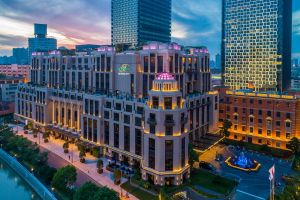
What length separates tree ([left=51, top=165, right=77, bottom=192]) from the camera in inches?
2557

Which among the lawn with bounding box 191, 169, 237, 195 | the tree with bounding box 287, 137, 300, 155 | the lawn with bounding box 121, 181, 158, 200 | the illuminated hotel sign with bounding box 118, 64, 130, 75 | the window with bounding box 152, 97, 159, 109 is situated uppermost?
the illuminated hotel sign with bounding box 118, 64, 130, 75

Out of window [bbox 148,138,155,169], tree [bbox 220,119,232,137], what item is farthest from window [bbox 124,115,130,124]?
tree [bbox 220,119,232,137]

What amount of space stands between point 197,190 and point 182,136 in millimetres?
14400

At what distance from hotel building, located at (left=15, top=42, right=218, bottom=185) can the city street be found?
11.2 m

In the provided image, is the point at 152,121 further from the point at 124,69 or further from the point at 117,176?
the point at 124,69

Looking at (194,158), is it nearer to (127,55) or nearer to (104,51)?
(127,55)

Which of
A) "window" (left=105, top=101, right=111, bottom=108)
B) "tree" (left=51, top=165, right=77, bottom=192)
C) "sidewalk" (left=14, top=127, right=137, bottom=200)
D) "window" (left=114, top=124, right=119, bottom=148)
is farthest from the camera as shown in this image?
"window" (left=105, top=101, right=111, bottom=108)

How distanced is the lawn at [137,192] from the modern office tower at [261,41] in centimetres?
13238

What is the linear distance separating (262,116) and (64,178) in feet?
253

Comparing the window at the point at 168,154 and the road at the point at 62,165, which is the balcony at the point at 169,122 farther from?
the road at the point at 62,165

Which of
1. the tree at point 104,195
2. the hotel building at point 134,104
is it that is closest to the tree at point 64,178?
the tree at point 104,195

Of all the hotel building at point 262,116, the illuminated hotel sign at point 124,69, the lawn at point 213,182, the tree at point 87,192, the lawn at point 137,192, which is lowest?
the lawn at point 137,192

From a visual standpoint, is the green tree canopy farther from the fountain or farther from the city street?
the fountain

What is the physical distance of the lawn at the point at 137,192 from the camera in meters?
63.7
